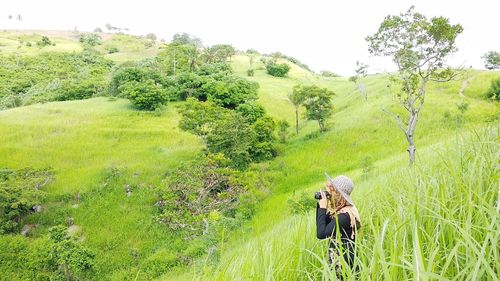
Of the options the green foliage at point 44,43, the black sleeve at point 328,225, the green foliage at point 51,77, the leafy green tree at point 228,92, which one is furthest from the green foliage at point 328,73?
the black sleeve at point 328,225

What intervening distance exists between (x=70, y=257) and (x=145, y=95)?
931 inches

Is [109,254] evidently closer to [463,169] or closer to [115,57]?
[463,169]

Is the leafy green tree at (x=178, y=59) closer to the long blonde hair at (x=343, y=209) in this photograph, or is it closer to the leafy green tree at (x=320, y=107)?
the leafy green tree at (x=320, y=107)

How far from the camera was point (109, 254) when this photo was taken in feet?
52.0

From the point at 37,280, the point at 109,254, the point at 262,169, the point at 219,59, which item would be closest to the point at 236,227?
the point at 109,254

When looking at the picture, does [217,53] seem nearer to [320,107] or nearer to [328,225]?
[320,107]

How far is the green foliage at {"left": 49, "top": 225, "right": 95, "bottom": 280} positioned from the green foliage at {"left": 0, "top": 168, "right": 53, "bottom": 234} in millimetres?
3953

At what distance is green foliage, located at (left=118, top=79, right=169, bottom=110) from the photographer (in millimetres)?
35406

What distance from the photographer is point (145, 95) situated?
35.5m

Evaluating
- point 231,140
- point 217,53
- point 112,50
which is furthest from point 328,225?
point 112,50

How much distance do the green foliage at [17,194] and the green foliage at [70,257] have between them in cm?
395

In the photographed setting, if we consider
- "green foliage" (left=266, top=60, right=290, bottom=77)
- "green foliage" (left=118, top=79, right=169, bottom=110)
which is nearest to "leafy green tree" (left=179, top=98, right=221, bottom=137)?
"green foliage" (left=118, top=79, right=169, bottom=110)

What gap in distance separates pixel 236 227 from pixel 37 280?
317 inches

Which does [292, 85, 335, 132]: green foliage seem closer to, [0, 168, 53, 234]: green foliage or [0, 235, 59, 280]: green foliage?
[0, 168, 53, 234]: green foliage
